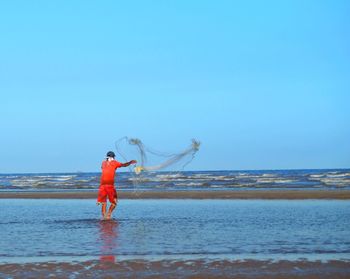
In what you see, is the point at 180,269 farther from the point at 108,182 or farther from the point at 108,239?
the point at 108,182

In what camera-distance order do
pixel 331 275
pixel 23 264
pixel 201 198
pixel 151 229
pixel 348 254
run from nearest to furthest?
pixel 331 275 → pixel 23 264 → pixel 348 254 → pixel 151 229 → pixel 201 198

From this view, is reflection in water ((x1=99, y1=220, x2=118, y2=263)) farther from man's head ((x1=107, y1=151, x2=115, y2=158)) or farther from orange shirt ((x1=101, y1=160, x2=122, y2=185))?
man's head ((x1=107, y1=151, x2=115, y2=158))

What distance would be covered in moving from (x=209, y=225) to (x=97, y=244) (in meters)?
4.03


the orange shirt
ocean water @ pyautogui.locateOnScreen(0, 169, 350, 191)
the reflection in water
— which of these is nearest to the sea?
the reflection in water

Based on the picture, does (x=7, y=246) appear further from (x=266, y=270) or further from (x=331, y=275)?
(x=331, y=275)

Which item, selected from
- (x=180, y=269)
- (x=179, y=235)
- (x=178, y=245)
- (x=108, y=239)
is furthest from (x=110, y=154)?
(x=180, y=269)

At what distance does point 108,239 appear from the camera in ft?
43.8

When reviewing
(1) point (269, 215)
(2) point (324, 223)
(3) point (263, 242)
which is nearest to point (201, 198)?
(1) point (269, 215)

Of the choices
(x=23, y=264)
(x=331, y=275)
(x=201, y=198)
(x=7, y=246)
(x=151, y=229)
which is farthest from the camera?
(x=201, y=198)

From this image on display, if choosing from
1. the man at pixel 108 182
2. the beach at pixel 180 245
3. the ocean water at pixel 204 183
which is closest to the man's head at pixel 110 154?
the man at pixel 108 182

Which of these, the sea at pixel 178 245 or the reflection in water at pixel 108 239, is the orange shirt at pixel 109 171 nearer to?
the sea at pixel 178 245

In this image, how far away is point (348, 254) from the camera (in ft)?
36.4

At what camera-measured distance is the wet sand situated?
9.29 metres

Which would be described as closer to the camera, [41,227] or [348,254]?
[348,254]
